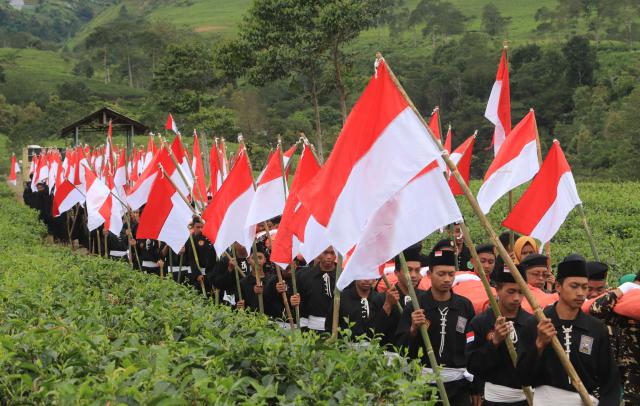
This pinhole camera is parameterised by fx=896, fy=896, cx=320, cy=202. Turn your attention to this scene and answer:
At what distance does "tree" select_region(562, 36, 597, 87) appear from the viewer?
2371 inches

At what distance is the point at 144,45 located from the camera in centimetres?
8581

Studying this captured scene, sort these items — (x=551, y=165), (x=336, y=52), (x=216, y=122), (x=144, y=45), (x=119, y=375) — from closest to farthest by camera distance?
(x=119, y=375) → (x=551, y=165) → (x=336, y=52) → (x=216, y=122) → (x=144, y=45)

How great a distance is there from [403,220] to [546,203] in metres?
3.21

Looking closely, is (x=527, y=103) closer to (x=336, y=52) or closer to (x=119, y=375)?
(x=336, y=52)

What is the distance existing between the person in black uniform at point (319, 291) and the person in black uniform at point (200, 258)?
10.5ft

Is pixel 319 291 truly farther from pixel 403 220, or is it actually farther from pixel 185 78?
pixel 185 78

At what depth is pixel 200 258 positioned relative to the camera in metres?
12.9

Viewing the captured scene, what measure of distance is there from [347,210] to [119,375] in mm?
1874

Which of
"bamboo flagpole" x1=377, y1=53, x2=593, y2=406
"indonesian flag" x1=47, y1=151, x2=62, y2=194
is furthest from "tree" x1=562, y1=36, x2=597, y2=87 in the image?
"bamboo flagpole" x1=377, y1=53, x2=593, y2=406

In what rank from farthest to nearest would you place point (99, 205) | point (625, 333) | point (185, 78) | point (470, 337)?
point (185, 78) → point (99, 205) → point (470, 337) → point (625, 333)

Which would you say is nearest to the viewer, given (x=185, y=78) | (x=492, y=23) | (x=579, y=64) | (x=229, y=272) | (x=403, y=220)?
(x=403, y=220)

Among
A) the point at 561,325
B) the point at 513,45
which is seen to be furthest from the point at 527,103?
the point at 561,325

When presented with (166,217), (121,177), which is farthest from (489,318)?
(121,177)

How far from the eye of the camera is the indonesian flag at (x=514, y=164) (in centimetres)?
854
